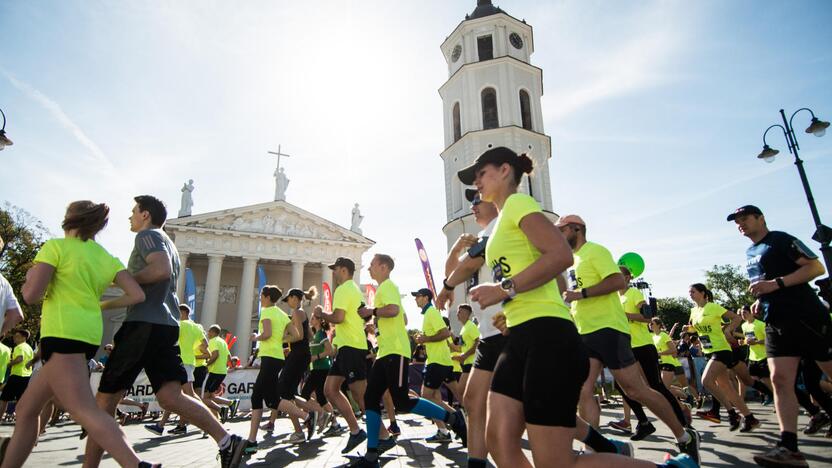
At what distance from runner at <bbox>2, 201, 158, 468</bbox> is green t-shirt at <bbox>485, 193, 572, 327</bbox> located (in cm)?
242

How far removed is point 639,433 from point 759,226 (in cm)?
276

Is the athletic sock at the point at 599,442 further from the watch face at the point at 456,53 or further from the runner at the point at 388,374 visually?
the watch face at the point at 456,53

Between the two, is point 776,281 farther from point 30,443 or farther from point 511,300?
point 30,443

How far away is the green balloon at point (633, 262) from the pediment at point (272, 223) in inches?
1340

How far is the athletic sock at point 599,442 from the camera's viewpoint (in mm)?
2923

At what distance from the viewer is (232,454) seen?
11.3 feet

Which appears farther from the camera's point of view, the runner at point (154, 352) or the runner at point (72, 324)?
the runner at point (154, 352)

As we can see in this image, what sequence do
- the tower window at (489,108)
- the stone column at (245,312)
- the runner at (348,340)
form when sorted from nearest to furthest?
the runner at (348,340) → the tower window at (489,108) → the stone column at (245,312)

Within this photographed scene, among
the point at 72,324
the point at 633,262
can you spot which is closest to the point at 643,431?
the point at 633,262

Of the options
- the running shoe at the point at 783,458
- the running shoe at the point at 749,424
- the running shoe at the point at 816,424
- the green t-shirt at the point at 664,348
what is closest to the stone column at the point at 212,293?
the green t-shirt at the point at 664,348

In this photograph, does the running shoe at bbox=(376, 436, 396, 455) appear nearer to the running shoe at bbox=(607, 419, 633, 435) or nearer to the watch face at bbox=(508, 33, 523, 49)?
the running shoe at bbox=(607, 419, 633, 435)

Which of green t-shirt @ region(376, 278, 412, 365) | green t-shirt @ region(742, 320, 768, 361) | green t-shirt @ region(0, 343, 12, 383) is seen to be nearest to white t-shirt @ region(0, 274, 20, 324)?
green t-shirt @ region(376, 278, 412, 365)

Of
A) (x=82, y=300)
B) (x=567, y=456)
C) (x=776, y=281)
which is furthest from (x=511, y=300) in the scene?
(x=776, y=281)

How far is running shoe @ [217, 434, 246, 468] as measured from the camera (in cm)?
343
